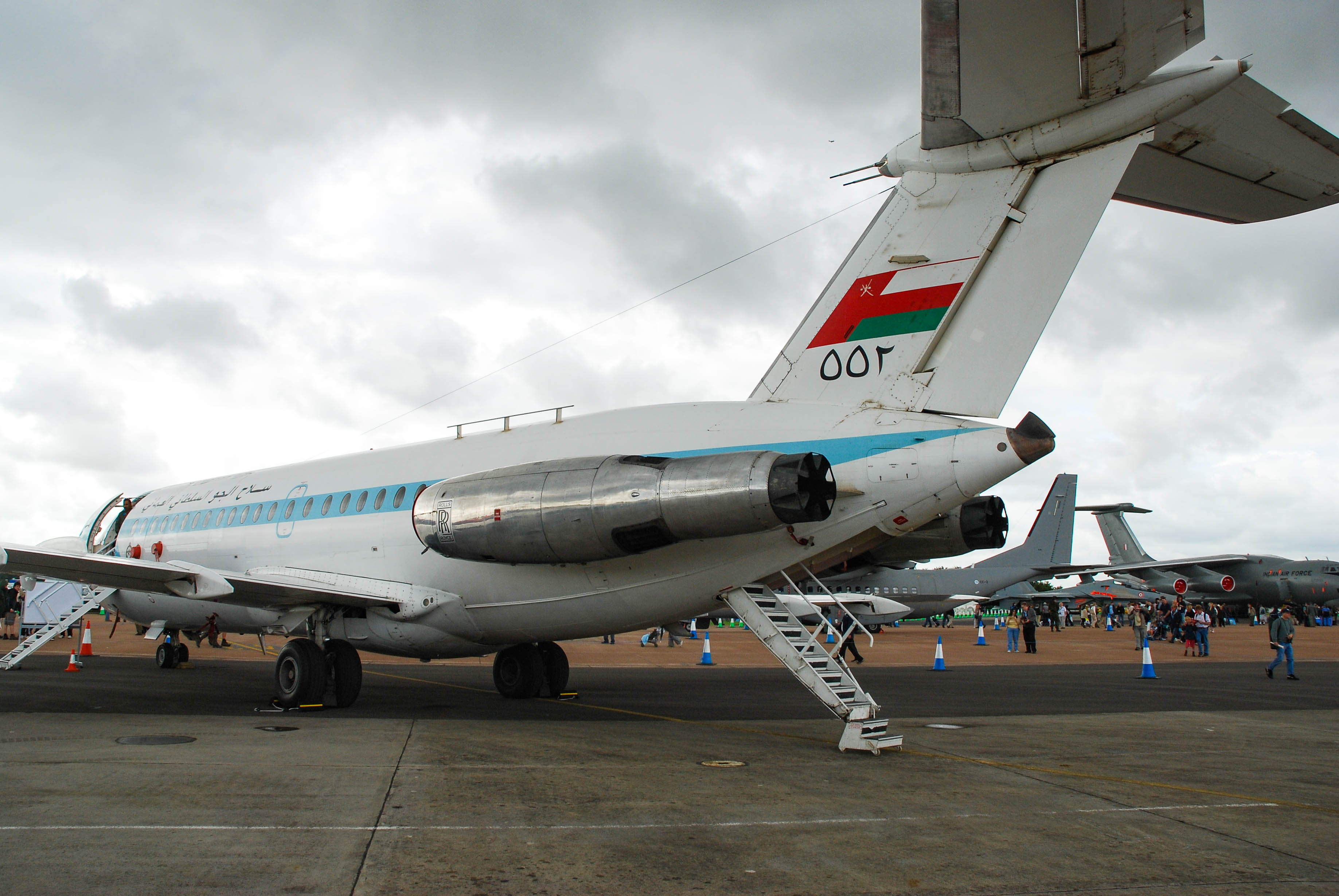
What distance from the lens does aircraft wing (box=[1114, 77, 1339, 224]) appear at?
7004mm

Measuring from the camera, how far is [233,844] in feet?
16.4

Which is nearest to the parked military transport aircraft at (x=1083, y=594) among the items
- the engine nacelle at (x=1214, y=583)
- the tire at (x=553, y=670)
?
the engine nacelle at (x=1214, y=583)

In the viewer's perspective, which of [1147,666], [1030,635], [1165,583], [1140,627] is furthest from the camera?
[1165,583]

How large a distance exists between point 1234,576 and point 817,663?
55127 mm

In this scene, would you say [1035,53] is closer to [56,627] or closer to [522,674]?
[522,674]

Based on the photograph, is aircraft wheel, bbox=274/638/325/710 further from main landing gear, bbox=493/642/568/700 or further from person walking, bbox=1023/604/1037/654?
person walking, bbox=1023/604/1037/654

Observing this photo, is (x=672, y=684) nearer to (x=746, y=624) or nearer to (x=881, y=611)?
(x=746, y=624)

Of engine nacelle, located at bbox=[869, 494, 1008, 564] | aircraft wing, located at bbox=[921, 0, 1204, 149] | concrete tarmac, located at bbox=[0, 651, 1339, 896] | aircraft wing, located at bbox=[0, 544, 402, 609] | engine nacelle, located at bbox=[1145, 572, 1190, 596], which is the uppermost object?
aircraft wing, located at bbox=[921, 0, 1204, 149]

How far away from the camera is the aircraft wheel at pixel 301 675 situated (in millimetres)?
11727

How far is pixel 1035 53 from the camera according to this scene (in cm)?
708

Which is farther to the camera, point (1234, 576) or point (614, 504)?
point (1234, 576)

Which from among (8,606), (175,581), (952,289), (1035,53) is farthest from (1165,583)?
(8,606)

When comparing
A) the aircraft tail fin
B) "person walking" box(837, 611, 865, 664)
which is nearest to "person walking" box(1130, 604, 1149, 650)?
"person walking" box(837, 611, 865, 664)

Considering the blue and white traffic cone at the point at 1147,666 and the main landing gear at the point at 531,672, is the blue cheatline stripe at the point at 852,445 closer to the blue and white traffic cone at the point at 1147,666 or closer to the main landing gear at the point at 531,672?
Answer: the main landing gear at the point at 531,672
